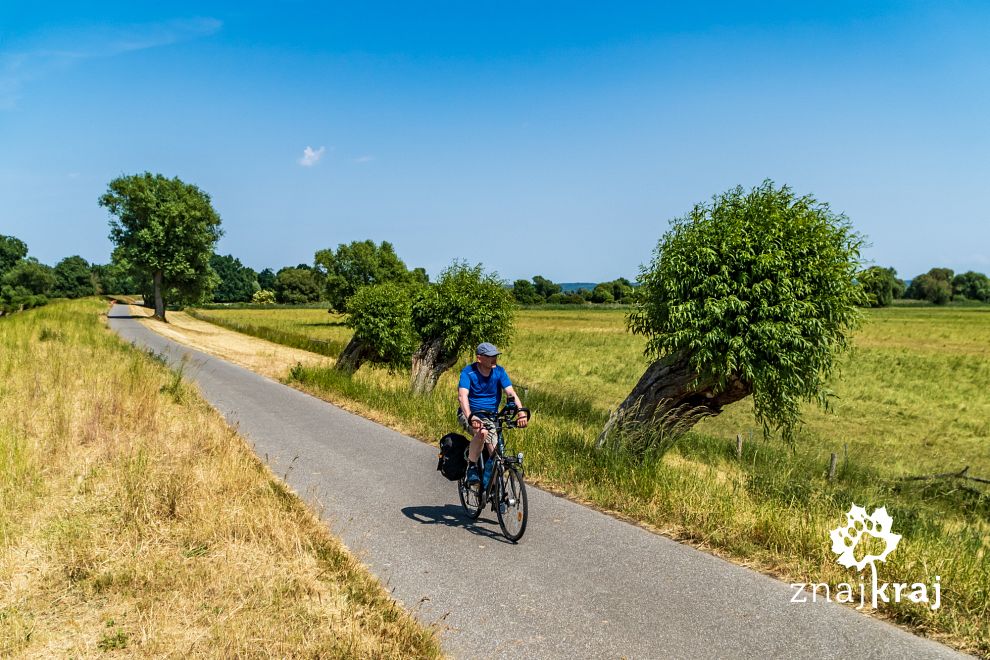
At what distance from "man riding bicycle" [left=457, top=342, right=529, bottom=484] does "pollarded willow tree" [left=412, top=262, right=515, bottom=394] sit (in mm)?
9302

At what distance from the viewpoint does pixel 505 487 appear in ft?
20.6

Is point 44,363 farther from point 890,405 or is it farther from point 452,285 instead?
point 890,405

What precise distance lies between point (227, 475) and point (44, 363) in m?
9.91

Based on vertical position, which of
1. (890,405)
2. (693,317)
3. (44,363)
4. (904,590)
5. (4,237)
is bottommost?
(890,405)

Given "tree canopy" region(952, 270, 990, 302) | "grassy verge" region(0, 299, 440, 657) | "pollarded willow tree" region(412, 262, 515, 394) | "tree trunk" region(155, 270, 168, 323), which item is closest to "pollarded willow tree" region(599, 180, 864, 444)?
"grassy verge" region(0, 299, 440, 657)

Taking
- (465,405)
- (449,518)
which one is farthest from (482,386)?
(449,518)

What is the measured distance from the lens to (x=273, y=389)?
17219mm

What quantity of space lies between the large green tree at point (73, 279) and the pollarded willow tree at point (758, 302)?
521 feet

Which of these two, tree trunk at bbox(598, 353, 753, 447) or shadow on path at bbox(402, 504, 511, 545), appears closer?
shadow on path at bbox(402, 504, 511, 545)

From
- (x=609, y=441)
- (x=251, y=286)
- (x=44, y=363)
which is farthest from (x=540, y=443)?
(x=251, y=286)

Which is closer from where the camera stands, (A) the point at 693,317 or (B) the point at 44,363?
(A) the point at 693,317

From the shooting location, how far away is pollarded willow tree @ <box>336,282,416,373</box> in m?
18.7

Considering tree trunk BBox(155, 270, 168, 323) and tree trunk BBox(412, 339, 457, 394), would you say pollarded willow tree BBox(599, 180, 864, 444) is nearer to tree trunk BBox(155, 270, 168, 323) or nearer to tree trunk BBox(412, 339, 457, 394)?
tree trunk BBox(412, 339, 457, 394)

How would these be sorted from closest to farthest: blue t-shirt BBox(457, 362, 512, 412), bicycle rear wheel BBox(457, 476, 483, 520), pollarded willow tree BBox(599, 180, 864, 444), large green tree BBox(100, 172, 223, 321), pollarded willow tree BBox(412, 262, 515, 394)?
1. blue t-shirt BBox(457, 362, 512, 412)
2. bicycle rear wheel BBox(457, 476, 483, 520)
3. pollarded willow tree BBox(599, 180, 864, 444)
4. pollarded willow tree BBox(412, 262, 515, 394)
5. large green tree BBox(100, 172, 223, 321)
